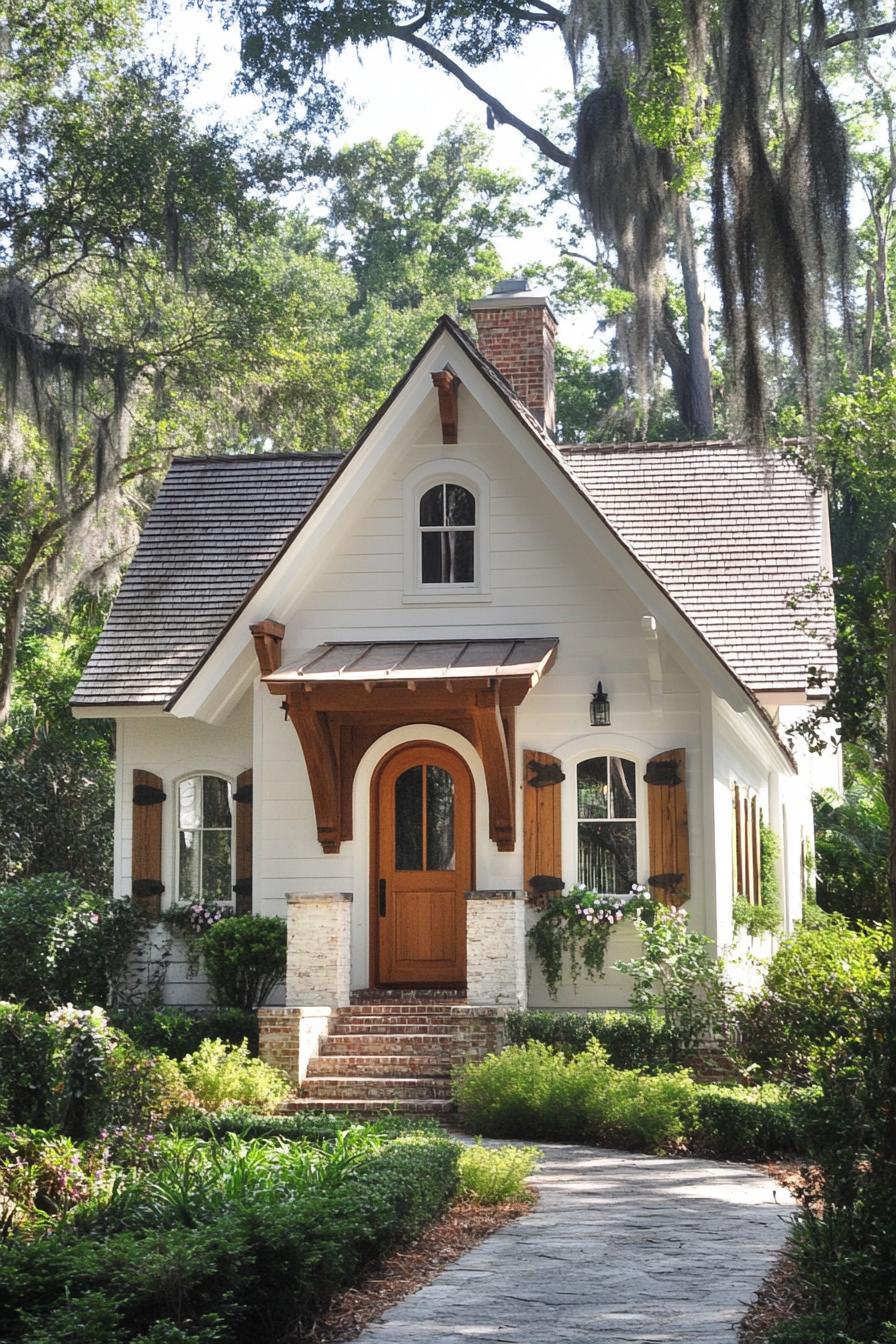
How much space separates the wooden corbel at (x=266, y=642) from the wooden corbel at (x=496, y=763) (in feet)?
6.64

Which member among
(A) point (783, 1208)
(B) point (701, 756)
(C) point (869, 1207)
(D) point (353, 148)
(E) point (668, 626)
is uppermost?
(D) point (353, 148)

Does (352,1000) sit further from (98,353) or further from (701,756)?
(98,353)

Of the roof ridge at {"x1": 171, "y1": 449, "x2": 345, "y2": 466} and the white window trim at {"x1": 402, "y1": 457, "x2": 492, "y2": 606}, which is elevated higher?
the roof ridge at {"x1": 171, "y1": 449, "x2": 345, "y2": 466}

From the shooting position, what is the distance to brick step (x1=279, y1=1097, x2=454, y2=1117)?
1263 cm

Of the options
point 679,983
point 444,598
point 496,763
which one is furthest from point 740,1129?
point 444,598

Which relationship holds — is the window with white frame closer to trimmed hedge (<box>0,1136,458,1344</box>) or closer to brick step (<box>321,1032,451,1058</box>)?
brick step (<box>321,1032,451,1058</box>)

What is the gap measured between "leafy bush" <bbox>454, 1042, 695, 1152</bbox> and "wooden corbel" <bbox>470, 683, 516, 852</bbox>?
3.16 m

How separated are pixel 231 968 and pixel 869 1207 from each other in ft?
32.4

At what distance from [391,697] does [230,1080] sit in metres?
3.74

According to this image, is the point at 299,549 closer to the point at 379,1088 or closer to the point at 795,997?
the point at 379,1088

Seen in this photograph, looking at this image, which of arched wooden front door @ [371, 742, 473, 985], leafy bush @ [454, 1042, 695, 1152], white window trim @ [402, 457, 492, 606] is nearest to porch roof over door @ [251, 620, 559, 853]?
arched wooden front door @ [371, 742, 473, 985]

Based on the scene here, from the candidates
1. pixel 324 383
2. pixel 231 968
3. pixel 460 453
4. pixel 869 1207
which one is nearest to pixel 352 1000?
pixel 231 968

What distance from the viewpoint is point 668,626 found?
14.6 m

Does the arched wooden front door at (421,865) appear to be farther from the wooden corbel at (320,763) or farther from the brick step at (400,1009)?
the brick step at (400,1009)
